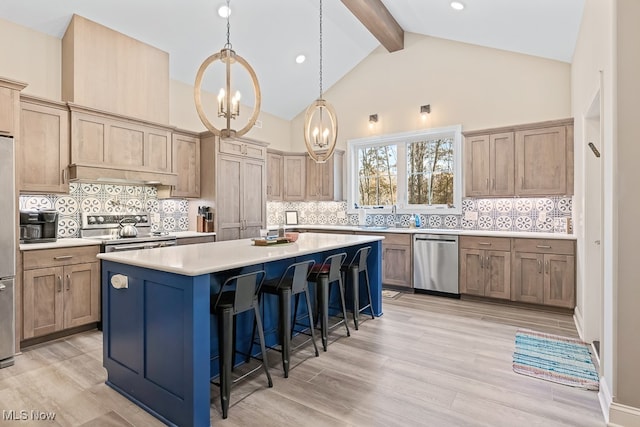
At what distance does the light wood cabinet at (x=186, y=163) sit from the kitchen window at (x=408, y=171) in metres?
2.71

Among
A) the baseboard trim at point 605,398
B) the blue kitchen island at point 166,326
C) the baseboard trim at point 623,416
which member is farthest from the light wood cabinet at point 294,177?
the baseboard trim at point 623,416

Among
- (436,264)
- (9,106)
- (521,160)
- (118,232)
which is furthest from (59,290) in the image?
(521,160)

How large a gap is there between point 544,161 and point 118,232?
535 centimetres

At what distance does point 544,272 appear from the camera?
4223 millimetres

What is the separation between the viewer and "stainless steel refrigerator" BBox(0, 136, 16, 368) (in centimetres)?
286

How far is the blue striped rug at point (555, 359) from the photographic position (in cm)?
261

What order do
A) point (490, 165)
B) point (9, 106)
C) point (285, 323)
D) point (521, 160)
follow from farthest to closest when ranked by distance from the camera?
point (490, 165) → point (521, 160) → point (9, 106) → point (285, 323)

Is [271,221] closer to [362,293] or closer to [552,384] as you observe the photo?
[362,293]

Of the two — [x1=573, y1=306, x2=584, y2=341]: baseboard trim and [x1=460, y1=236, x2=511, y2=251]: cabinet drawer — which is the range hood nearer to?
[x1=460, y1=236, x2=511, y2=251]: cabinet drawer

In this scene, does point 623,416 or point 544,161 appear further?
point 544,161

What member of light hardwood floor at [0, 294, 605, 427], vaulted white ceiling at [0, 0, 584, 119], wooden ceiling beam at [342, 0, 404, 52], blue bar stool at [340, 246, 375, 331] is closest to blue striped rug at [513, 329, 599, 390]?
light hardwood floor at [0, 294, 605, 427]

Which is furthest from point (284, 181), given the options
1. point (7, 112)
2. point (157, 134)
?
point (7, 112)

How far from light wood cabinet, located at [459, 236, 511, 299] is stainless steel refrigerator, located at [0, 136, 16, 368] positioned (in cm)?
486

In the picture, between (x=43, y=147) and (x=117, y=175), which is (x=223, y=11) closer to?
(x=117, y=175)
